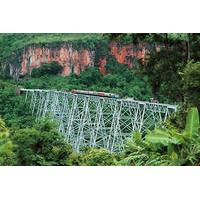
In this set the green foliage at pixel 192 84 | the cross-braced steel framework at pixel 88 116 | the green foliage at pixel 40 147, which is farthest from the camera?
the cross-braced steel framework at pixel 88 116

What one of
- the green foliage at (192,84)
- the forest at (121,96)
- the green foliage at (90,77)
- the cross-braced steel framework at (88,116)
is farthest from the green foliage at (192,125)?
the green foliage at (90,77)

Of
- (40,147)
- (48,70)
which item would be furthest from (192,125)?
(48,70)

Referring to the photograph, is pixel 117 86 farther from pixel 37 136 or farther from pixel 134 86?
pixel 37 136

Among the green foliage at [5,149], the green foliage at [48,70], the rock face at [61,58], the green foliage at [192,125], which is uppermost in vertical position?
the rock face at [61,58]

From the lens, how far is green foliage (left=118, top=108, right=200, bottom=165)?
5.19 metres

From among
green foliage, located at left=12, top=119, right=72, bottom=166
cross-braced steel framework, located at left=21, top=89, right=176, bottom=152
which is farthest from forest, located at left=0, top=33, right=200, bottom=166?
cross-braced steel framework, located at left=21, top=89, right=176, bottom=152

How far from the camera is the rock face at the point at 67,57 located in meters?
12.4

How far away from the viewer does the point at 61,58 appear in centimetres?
1554

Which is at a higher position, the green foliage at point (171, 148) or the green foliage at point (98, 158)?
the green foliage at point (171, 148)

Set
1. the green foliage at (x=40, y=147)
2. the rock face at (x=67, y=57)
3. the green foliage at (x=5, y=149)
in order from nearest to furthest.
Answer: the green foliage at (x=5, y=149) → the green foliage at (x=40, y=147) → the rock face at (x=67, y=57)

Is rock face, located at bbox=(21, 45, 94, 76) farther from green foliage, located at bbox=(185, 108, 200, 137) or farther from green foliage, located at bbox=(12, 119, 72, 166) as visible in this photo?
green foliage, located at bbox=(185, 108, 200, 137)

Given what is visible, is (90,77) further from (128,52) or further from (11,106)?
(128,52)

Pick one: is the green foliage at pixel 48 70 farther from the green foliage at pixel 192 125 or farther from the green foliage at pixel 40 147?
the green foliage at pixel 192 125

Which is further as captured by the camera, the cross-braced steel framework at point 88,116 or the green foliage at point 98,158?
the cross-braced steel framework at point 88,116
